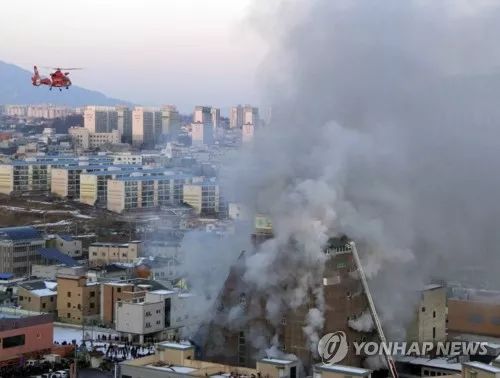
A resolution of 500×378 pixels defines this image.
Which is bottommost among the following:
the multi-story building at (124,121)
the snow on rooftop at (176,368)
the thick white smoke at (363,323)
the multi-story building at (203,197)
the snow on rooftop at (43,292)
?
the snow on rooftop at (176,368)

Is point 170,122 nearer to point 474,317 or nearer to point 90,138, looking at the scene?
point 90,138

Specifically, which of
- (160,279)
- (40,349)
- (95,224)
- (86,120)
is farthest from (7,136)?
(40,349)

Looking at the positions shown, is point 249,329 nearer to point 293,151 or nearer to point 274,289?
point 274,289

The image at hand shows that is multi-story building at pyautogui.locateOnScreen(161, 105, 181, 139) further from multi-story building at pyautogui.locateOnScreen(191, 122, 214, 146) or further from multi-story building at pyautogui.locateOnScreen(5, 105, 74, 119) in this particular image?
multi-story building at pyautogui.locateOnScreen(5, 105, 74, 119)

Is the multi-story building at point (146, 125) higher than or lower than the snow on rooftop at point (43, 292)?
higher

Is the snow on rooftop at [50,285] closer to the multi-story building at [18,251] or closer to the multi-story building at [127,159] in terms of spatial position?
the multi-story building at [18,251]

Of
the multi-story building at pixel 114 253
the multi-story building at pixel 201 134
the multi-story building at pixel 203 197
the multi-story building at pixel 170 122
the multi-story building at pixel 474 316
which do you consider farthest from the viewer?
the multi-story building at pixel 170 122

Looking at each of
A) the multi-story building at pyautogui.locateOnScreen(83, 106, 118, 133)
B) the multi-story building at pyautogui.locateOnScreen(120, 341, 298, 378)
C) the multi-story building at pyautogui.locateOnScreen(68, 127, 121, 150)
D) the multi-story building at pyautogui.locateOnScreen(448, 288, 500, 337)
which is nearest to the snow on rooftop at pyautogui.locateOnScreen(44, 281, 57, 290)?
the multi-story building at pyautogui.locateOnScreen(120, 341, 298, 378)

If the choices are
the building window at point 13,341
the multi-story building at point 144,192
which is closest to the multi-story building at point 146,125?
the multi-story building at point 144,192
